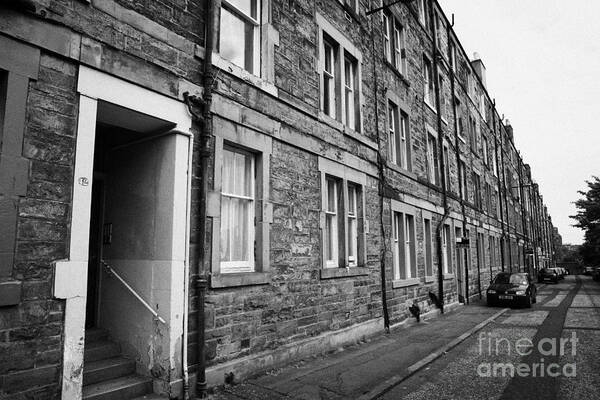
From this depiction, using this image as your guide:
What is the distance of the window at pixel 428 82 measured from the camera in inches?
672

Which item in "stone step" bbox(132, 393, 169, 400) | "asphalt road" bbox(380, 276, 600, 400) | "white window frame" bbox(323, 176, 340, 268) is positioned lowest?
"asphalt road" bbox(380, 276, 600, 400)

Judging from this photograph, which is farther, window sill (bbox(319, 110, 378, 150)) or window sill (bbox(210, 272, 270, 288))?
window sill (bbox(319, 110, 378, 150))

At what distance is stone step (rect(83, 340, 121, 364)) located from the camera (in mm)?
5426

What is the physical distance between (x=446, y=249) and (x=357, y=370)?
11.7 meters

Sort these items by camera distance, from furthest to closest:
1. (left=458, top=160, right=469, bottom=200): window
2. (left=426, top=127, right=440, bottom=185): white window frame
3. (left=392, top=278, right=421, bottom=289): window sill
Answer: (left=458, top=160, right=469, bottom=200): window
(left=426, top=127, right=440, bottom=185): white window frame
(left=392, top=278, right=421, bottom=289): window sill

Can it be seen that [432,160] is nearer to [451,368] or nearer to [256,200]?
[451,368]

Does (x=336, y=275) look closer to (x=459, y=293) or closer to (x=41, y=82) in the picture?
(x=41, y=82)

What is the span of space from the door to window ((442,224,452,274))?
45.9 ft

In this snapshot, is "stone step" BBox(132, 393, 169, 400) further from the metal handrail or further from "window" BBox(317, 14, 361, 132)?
"window" BBox(317, 14, 361, 132)

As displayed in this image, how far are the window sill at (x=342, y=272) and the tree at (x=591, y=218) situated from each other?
113 feet

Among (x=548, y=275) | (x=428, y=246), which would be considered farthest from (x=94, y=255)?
(x=548, y=275)

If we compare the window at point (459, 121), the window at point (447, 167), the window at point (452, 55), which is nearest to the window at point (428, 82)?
the window at point (447, 167)

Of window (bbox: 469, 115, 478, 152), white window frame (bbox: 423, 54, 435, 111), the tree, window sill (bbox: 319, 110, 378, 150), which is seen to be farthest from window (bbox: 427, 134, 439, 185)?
the tree

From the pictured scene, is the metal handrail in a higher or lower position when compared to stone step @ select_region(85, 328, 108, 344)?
higher
